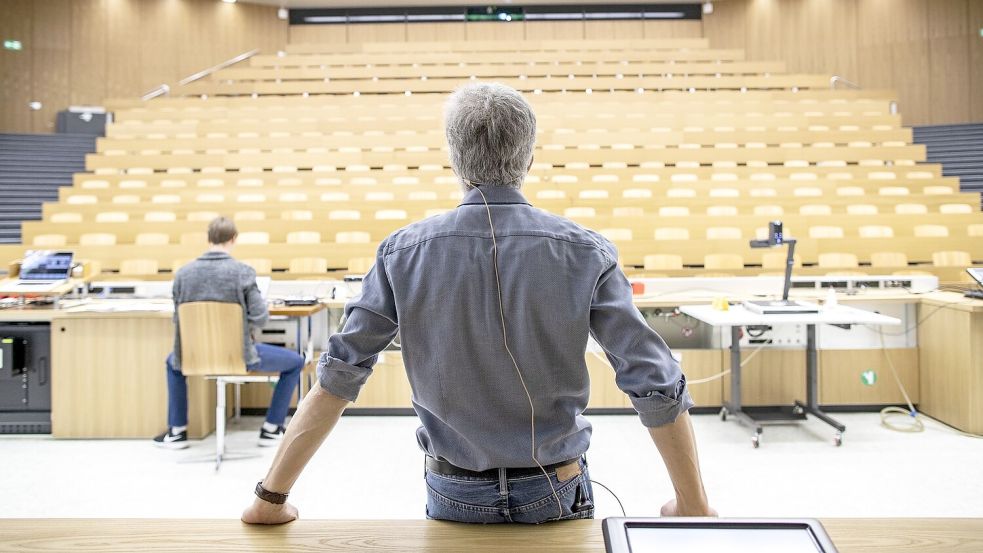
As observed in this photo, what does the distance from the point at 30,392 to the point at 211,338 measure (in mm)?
1214

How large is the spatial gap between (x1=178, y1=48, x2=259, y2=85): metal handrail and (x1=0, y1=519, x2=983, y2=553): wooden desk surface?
1026 cm

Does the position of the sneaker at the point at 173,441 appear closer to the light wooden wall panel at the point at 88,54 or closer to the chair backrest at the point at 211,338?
the chair backrest at the point at 211,338

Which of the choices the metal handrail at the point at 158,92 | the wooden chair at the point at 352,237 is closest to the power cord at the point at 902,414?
the wooden chair at the point at 352,237

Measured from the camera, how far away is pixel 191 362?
259cm

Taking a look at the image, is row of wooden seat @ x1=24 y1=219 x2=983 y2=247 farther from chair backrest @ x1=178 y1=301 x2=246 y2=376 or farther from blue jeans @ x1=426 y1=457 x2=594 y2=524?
blue jeans @ x1=426 y1=457 x2=594 y2=524

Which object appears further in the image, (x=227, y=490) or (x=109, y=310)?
(x=109, y=310)

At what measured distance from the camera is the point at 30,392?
305 centimetres

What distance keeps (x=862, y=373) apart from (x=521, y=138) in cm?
335

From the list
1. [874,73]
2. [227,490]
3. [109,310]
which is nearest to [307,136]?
[109,310]

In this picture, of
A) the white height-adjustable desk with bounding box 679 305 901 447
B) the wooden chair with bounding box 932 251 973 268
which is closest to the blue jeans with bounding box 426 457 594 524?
the white height-adjustable desk with bounding box 679 305 901 447

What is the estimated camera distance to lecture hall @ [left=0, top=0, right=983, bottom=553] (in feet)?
2.45

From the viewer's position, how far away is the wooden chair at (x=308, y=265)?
15.0 ft

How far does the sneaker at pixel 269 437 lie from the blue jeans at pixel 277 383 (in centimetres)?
4

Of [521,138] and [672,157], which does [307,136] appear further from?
[521,138]
